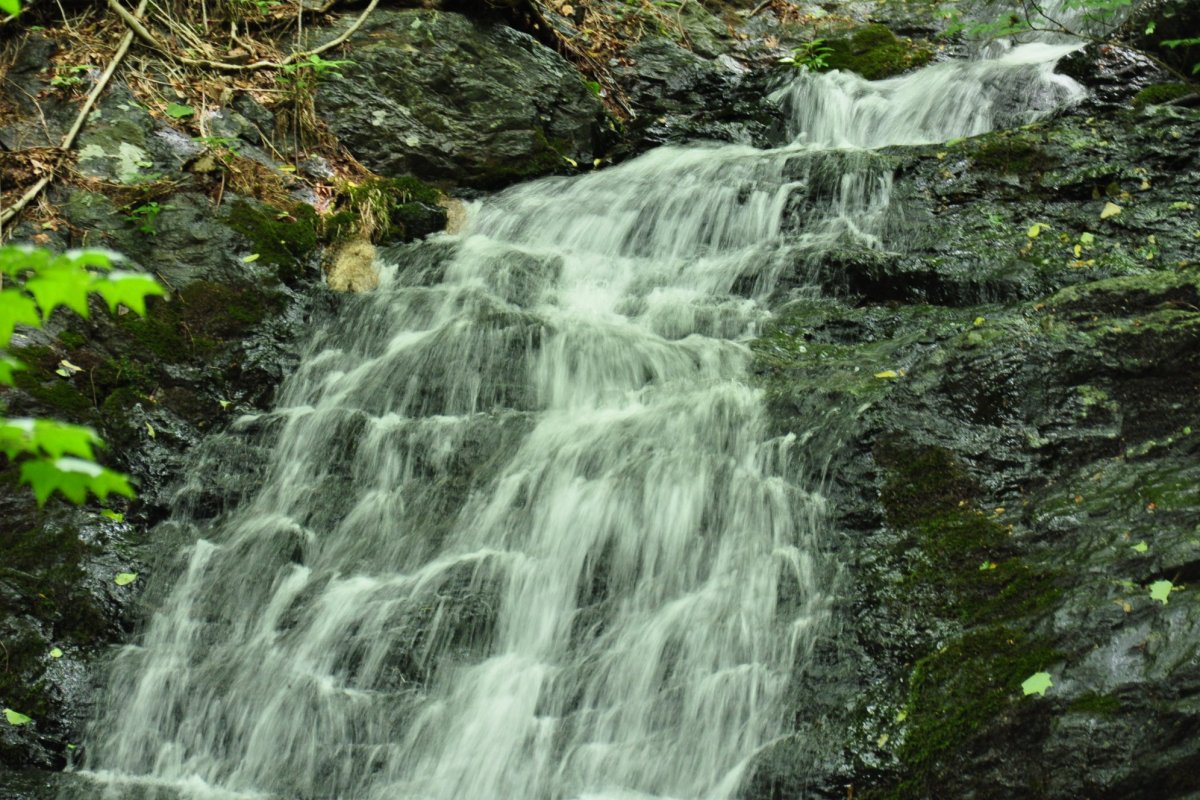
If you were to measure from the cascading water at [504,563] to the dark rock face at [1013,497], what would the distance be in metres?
0.30

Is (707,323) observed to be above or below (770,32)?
below

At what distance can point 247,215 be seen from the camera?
291 inches

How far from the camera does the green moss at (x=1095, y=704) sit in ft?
11.2

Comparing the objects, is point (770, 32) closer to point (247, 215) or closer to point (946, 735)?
point (247, 215)

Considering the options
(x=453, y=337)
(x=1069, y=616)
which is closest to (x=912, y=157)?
(x=453, y=337)

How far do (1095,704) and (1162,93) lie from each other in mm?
6197

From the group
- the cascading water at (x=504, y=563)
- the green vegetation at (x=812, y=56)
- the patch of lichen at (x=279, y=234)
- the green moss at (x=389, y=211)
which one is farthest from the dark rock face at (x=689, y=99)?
the patch of lichen at (x=279, y=234)

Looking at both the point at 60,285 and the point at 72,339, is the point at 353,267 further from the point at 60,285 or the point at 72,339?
the point at 60,285

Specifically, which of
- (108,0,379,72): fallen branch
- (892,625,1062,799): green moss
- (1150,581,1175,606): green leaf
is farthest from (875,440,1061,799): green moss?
(108,0,379,72): fallen branch

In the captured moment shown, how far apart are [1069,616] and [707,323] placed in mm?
3417

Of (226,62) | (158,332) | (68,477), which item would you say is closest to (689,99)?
(226,62)

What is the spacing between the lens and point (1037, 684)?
142 inches

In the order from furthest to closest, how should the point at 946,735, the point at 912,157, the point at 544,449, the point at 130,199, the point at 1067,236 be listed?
the point at 912,157 < the point at 130,199 < the point at 1067,236 < the point at 544,449 < the point at 946,735

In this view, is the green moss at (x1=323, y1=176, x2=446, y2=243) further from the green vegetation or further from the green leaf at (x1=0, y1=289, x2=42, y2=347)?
the green leaf at (x1=0, y1=289, x2=42, y2=347)
